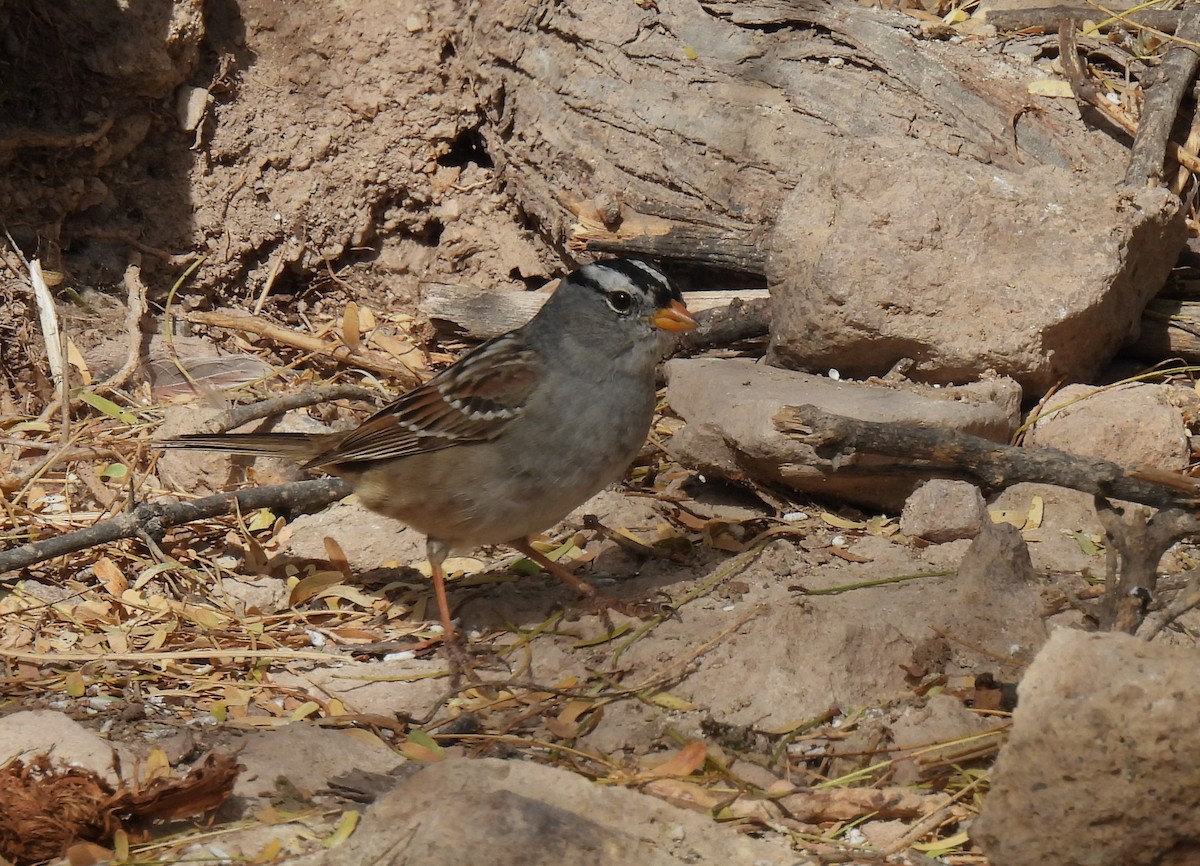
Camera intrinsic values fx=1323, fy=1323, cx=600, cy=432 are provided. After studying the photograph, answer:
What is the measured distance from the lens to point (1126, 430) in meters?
5.30

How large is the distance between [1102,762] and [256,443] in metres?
3.53

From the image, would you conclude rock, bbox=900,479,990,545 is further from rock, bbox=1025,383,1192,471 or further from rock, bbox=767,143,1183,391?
rock, bbox=767,143,1183,391

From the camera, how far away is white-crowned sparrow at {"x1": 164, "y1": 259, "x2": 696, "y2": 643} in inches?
181

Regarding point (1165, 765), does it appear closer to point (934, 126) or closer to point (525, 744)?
point (525, 744)

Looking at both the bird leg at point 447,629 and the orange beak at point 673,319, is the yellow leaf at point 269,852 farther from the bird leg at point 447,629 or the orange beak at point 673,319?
the orange beak at point 673,319

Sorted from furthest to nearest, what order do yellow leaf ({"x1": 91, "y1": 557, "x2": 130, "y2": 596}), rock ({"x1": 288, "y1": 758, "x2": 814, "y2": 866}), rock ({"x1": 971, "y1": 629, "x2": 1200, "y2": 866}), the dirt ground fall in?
yellow leaf ({"x1": 91, "y1": 557, "x2": 130, "y2": 596}), the dirt ground, rock ({"x1": 288, "y1": 758, "x2": 814, "y2": 866}), rock ({"x1": 971, "y1": 629, "x2": 1200, "y2": 866})

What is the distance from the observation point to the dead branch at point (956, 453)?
3.90 metres

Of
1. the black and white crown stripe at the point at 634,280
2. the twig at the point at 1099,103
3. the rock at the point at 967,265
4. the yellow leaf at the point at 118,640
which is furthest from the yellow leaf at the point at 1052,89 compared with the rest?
the yellow leaf at the point at 118,640

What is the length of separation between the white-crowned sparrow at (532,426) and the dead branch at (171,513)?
2.02 ft

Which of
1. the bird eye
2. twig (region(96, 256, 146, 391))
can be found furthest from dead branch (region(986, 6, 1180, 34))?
twig (region(96, 256, 146, 391))

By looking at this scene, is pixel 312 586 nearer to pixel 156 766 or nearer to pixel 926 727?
pixel 156 766

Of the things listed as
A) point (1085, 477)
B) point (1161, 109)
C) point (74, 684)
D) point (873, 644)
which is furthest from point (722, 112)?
point (74, 684)

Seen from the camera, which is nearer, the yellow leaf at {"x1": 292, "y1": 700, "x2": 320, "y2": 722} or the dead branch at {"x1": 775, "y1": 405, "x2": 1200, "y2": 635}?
the dead branch at {"x1": 775, "y1": 405, "x2": 1200, "y2": 635}

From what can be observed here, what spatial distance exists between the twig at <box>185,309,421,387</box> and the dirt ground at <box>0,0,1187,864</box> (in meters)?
0.08
